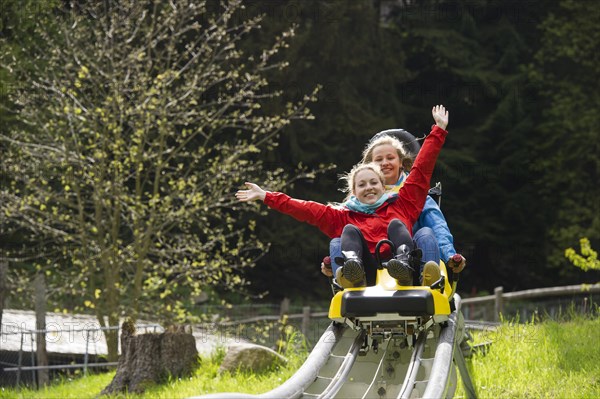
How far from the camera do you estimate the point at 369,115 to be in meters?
18.0

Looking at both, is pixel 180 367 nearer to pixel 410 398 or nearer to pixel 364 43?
pixel 410 398

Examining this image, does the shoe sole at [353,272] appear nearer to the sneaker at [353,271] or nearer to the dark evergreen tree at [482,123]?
the sneaker at [353,271]

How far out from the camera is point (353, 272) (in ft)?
15.6

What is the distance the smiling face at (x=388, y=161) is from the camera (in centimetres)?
585

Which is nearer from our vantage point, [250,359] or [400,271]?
[400,271]

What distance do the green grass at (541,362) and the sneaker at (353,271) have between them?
1883mm

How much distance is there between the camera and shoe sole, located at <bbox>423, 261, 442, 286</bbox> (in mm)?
4727

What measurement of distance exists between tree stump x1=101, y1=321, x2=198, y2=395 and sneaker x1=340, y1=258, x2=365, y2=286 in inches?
149

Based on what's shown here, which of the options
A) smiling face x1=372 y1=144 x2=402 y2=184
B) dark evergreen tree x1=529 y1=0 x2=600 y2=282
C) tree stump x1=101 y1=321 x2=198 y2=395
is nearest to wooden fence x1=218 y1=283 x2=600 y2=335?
tree stump x1=101 y1=321 x2=198 y2=395

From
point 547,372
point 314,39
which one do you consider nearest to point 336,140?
point 314,39

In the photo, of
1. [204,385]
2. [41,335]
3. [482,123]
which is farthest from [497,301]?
[482,123]

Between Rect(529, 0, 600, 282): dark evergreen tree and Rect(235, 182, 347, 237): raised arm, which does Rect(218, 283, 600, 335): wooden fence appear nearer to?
Rect(529, 0, 600, 282): dark evergreen tree

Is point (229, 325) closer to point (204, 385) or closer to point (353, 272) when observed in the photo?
point (204, 385)

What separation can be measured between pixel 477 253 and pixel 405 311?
16.1 m
